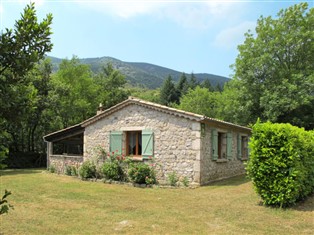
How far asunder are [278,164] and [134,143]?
7638mm

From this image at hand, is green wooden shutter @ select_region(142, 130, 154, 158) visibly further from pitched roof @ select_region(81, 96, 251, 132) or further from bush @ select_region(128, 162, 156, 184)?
pitched roof @ select_region(81, 96, 251, 132)

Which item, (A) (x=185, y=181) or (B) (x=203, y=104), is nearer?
(A) (x=185, y=181)

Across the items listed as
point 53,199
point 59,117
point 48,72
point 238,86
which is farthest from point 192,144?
point 59,117

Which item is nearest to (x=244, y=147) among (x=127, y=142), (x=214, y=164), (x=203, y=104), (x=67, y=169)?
(x=214, y=164)

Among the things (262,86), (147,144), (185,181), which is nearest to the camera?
(185,181)

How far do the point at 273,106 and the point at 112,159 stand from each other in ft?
43.4

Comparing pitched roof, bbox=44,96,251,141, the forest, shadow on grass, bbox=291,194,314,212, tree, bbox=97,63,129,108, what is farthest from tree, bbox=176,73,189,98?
shadow on grass, bbox=291,194,314,212

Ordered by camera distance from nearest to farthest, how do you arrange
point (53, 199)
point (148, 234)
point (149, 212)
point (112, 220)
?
point (148, 234) < point (112, 220) < point (149, 212) < point (53, 199)

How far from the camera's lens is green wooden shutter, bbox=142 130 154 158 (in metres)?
13.2

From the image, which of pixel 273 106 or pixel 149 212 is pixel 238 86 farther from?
pixel 149 212

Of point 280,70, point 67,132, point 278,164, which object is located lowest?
point 278,164

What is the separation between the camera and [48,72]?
24547 mm

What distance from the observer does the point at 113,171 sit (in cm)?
1347

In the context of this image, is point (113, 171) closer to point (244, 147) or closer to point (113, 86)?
point (244, 147)
